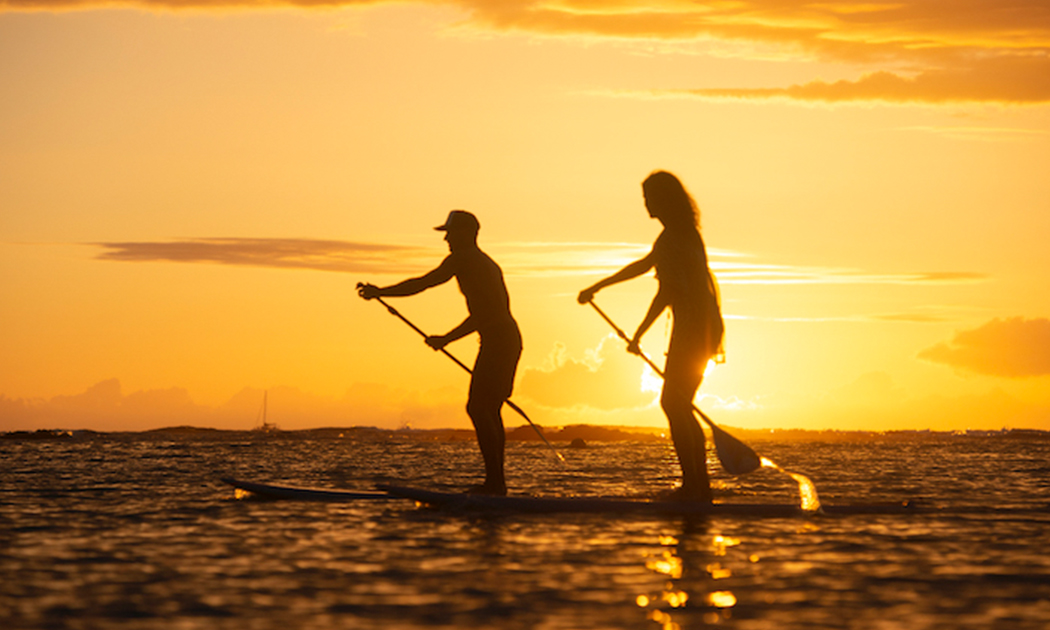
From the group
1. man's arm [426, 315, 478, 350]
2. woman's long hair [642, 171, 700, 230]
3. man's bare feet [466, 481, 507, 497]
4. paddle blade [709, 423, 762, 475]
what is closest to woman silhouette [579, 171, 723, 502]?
woman's long hair [642, 171, 700, 230]

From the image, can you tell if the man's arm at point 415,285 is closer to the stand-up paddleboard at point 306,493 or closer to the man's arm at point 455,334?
the man's arm at point 455,334

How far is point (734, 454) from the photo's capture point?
11.6 meters

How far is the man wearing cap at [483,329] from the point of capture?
12047 mm

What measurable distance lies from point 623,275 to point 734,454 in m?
2.12

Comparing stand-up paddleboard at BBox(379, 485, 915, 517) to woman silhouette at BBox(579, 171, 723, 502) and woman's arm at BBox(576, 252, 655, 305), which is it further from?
woman's arm at BBox(576, 252, 655, 305)

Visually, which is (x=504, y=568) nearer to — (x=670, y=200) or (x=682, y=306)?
(x=682, y=306)

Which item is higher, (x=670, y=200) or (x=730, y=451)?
(x=670, y=200)

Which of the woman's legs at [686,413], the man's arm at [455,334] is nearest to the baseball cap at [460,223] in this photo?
the man's arm at [455,334]

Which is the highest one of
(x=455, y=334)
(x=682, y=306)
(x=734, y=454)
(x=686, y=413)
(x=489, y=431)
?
(x=682, y=306)

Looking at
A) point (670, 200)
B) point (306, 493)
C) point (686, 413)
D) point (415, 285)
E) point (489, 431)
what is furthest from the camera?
point (306, 493)

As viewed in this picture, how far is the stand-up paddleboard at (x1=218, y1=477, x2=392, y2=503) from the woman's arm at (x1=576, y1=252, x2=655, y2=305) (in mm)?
3095

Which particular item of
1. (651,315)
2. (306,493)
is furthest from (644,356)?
(306,493)

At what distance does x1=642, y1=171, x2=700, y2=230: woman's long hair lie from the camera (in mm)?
11516

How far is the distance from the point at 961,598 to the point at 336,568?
380 cm
